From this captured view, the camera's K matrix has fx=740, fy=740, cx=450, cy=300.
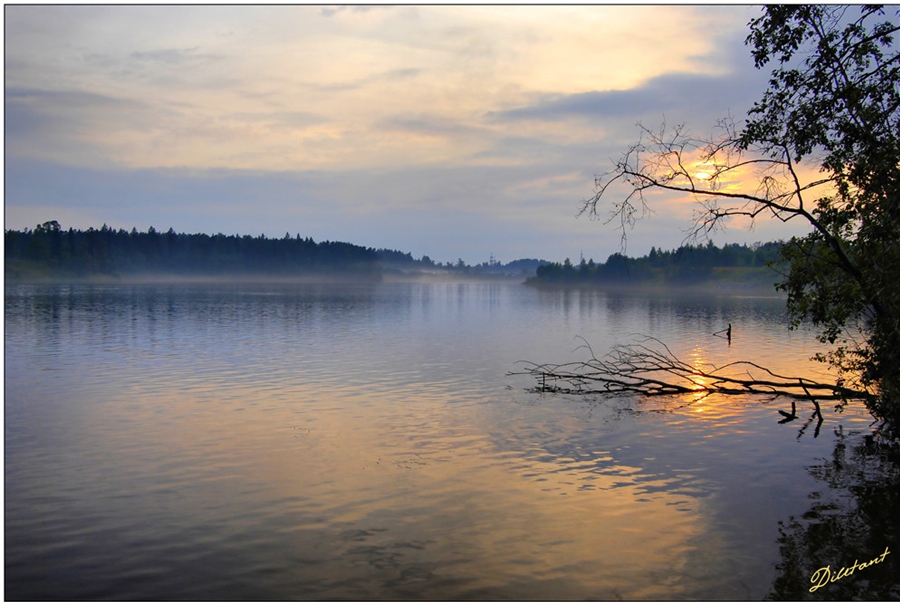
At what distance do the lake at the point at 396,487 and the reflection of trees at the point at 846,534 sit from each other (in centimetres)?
13

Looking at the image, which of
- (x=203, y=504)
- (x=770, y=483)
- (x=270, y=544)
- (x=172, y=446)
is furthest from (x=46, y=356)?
(x=770, y=483)

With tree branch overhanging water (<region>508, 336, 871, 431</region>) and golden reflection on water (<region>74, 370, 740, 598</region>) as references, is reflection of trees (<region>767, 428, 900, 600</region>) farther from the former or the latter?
tree branch overhanging water (<region>508, 336, 871, 431</region>)

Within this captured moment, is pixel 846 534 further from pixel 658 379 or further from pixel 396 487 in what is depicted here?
pixel 658 379

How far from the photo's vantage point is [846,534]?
15.9m

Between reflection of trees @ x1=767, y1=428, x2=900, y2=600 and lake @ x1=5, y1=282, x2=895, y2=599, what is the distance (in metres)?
0.13

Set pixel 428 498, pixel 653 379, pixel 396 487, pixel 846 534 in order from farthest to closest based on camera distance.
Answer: pixel 653 379, pixel 396 487, pixel 428 498, pixel 846 534

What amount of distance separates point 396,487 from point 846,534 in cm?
1047

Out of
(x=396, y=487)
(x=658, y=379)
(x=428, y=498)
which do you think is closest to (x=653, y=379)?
(x=658, y=379)

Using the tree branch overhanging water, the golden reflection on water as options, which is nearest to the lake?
the golden reflection on water
